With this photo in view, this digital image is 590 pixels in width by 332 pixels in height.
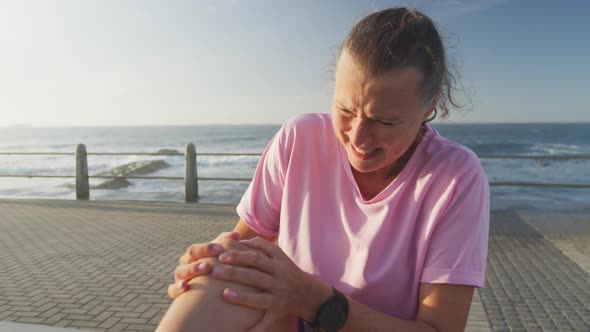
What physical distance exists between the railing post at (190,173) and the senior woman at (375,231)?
6.90m

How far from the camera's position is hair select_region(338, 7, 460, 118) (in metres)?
1.22

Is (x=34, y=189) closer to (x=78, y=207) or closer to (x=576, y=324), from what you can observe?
(x=78, y=207)

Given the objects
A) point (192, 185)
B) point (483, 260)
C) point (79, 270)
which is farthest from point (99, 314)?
point (192, 185)

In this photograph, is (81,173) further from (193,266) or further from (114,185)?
(193,266)

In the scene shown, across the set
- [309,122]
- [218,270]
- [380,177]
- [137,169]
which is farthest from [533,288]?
[137,169]

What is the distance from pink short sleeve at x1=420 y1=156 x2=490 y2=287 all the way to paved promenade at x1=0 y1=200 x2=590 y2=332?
5.83 feet

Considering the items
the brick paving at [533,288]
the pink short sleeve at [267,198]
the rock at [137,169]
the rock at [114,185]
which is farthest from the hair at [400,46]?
the rock at [137,169]

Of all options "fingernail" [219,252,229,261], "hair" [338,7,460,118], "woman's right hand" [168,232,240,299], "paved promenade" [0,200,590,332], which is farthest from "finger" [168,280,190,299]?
"paved promenade" [0,200,590,332]

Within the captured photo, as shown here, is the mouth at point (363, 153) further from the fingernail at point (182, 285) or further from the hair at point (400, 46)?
the fingernail at point (182, 285)

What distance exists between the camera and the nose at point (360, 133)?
1301 mm

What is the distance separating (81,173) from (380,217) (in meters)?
8.64

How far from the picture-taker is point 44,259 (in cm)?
496

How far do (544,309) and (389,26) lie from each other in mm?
3364

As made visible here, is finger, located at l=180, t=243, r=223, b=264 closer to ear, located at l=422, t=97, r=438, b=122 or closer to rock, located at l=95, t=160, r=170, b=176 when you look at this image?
ear, located at l=422, t=97, r=438, b=122
